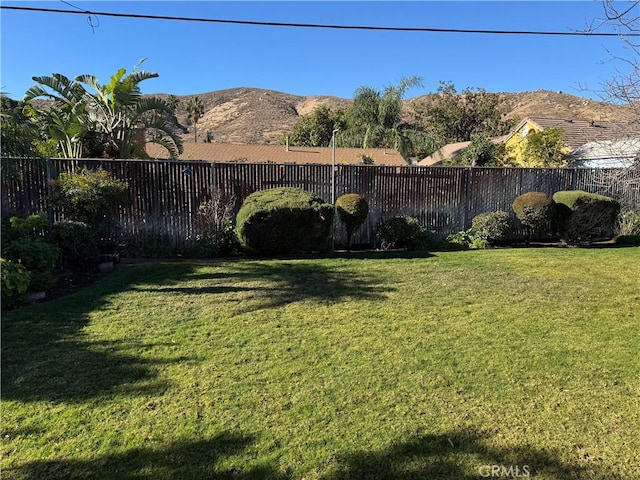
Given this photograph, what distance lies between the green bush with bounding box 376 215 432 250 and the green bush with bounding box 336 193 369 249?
0.59 m

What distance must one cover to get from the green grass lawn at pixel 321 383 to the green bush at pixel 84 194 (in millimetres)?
2499

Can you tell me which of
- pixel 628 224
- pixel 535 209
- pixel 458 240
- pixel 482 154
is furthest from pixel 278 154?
pixel 628 224

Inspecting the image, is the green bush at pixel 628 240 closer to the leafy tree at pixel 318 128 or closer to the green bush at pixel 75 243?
the green bush at pixel 75 243

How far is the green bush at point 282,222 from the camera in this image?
8.47 m

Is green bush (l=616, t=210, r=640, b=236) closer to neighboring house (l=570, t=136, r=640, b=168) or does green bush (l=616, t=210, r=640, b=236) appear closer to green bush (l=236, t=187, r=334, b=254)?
neighboring house (l=570, t=136, r=640, b=168)

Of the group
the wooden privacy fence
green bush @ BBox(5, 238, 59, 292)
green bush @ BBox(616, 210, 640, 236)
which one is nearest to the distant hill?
the wooden privacy fence

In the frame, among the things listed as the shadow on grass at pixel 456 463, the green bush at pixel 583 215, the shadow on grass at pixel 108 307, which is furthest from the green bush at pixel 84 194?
the green bush at pixel 583 215

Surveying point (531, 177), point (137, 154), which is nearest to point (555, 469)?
point (531, 177)

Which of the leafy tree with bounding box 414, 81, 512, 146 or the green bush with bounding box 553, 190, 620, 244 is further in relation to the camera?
the leafy tree with bounding box 414, 81, 512, 146

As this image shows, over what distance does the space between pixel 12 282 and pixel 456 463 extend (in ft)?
17.0

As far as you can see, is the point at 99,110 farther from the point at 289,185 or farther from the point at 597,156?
the point at 597,156

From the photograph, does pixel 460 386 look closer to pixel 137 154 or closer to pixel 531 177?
pixel 531 177

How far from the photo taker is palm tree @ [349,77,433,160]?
2736cm

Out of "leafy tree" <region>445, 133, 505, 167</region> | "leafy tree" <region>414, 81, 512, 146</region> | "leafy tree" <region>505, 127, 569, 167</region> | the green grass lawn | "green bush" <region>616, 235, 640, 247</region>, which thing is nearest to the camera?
the green grass lawn
